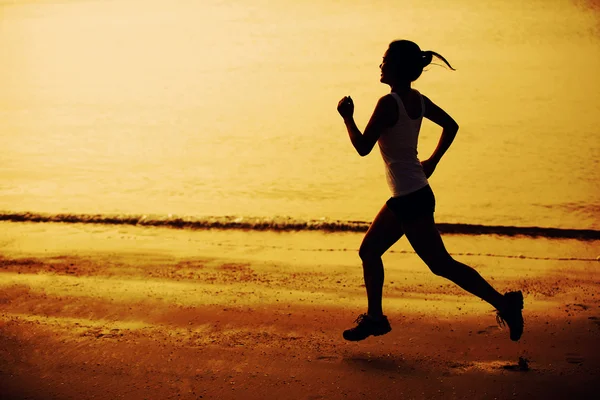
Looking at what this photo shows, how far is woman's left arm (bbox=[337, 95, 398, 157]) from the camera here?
121 inches

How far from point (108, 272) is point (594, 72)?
1239 cm

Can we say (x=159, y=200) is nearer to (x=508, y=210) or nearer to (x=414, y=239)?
(x=508, y=210)

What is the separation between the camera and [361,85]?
15.0m

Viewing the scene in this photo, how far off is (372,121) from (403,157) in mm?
230

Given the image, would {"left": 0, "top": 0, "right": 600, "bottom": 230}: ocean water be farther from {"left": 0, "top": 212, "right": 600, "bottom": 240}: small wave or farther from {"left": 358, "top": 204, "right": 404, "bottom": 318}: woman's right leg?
{"left": 358, "top": 204, "right": 404, "bottom": 318}: woman's right leg

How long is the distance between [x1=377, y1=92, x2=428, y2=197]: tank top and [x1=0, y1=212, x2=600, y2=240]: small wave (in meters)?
3.55


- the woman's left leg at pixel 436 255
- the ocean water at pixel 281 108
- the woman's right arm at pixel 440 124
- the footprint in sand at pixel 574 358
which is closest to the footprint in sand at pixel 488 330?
the footprint in sand at pixel 574 358

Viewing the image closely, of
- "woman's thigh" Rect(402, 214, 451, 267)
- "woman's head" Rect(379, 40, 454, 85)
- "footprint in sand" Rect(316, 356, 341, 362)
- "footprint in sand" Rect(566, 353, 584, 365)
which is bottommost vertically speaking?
"footprint in sand" Rect(566, 353, 584, 365)

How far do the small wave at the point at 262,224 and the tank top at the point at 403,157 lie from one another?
140 inches

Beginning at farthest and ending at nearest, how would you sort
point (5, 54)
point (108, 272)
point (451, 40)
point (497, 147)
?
point (5, 54) < point (451, 40) < point (497, 147) < point (108, 272)

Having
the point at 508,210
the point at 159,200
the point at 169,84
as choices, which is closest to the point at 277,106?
the point at 169,84

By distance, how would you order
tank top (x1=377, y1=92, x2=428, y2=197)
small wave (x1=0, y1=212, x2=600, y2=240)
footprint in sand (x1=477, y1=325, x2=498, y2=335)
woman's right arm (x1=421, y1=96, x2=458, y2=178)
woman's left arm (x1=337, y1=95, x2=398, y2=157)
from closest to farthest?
1. woman's left arm (x1=337, y1=95, x2=398, y2=157)
2. tank top (x1=377, y1=92, x2=428, y2=197)
3. woman's right arm (x1=421, y1=96, x2=458, y2=178)
4. footprint in sand (x1=477, y1=325, x2=498, y2=335)
5. small wave (x1=0, y1=212, x2=600, y2=240)

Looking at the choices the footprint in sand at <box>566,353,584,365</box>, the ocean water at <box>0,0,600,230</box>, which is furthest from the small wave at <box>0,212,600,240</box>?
the footprint in sand at <box>566,353,584,365</box>

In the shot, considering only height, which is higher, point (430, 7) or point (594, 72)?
point (430, 7)
